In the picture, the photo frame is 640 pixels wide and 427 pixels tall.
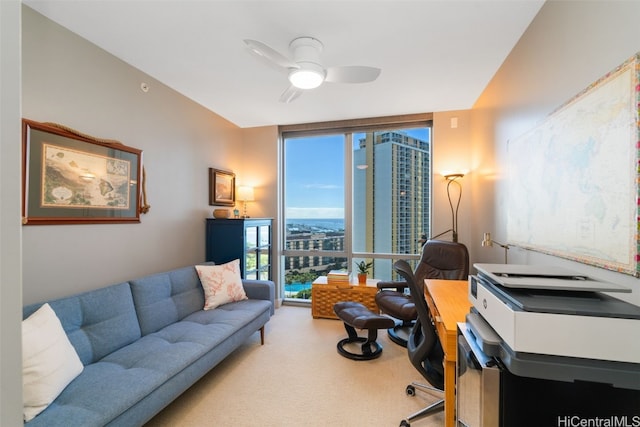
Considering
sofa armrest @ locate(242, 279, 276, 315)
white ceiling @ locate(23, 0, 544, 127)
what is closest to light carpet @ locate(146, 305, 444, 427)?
sofa armrest @ locate(242, 279, 276, 315)

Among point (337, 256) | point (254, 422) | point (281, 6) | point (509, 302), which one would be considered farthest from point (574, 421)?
point (337, 256)

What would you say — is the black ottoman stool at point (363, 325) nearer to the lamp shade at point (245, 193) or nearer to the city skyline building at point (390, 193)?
the city skyline building at point (390, 193)

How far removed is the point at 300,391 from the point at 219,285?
4.19ft

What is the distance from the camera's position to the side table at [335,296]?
11.1 ft

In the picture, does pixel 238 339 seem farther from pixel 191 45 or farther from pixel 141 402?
pixel 191 45

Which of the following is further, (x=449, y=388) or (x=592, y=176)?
(x=449, y=388)

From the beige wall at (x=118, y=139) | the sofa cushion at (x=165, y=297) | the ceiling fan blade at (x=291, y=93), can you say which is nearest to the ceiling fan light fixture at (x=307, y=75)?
the ceiling fan blade at (x=291, y=93)

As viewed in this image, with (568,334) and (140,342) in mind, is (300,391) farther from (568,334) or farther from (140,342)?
(568,334)

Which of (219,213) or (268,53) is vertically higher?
(268,53)

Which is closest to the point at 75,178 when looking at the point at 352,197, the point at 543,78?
the point at 352,197

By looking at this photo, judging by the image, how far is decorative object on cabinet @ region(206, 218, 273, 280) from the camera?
10.7 feet

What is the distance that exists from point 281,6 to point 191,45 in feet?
2.79

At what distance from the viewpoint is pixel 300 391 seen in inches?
82.0
